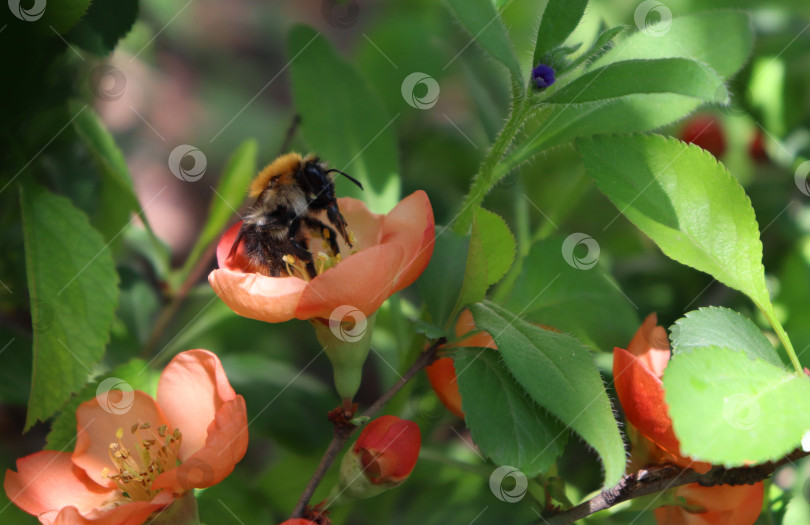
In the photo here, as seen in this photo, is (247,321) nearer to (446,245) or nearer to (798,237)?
(446,245)

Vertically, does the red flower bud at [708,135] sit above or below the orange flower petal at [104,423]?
above

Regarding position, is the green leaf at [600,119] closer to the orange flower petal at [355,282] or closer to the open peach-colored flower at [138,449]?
the orange flower petal at [355,282]

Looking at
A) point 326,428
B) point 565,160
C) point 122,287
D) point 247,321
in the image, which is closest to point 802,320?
point 565,160

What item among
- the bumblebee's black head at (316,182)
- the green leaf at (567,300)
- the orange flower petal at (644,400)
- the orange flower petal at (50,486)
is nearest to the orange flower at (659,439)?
the orange flower petal at (644,400)

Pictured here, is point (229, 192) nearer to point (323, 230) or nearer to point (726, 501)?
point (323, 230)

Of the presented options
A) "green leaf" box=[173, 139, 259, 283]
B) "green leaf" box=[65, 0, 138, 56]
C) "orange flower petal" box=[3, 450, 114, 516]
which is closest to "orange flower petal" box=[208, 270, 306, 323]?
"orange flower petal" box=[3, 450, 114, 516]

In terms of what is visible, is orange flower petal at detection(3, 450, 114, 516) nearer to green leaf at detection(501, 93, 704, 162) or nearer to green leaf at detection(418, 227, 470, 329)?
green leaf at detection(418, 227, 470, 329)

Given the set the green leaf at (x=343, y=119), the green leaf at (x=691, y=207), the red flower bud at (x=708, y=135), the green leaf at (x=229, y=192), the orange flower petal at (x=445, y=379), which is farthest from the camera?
the red flower bud at (x=708, y=135)
